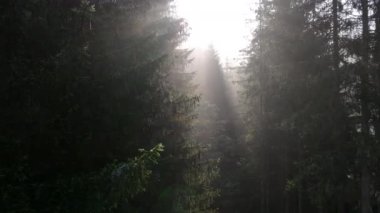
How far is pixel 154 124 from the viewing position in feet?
38.1

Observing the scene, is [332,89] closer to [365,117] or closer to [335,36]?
[365,117]

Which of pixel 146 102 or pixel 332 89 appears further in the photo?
pixel 332 89

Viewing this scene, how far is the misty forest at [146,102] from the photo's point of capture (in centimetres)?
761

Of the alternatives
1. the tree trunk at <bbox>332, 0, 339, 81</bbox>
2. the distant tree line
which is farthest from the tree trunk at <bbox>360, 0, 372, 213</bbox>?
the tree trunk at <bbox>332, 0, 339, 81</bbox>

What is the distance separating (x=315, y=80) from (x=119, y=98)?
10.6m

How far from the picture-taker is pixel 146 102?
1065cm

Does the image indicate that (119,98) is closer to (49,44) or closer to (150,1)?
(49,44)

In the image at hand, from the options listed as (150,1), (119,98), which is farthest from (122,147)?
(150,1)

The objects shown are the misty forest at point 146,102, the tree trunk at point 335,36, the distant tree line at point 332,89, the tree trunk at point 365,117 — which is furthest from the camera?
the tree trunk at point 335,36

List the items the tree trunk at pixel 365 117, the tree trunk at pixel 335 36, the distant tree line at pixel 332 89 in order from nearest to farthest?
the tree trunk at pixel 365 117, the distant tree line at pixel 332 89, the tree trunk at pixel 335 36

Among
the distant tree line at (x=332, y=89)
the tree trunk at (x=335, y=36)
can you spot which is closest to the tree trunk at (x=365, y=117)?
the distant tree line at (x=332, y=89)

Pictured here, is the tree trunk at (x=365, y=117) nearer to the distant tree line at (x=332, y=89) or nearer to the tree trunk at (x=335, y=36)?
the distant tree line at (x=332, y=89)

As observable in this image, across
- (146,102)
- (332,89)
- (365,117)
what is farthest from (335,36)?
(146,102)

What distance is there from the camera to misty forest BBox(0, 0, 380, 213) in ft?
25.0
